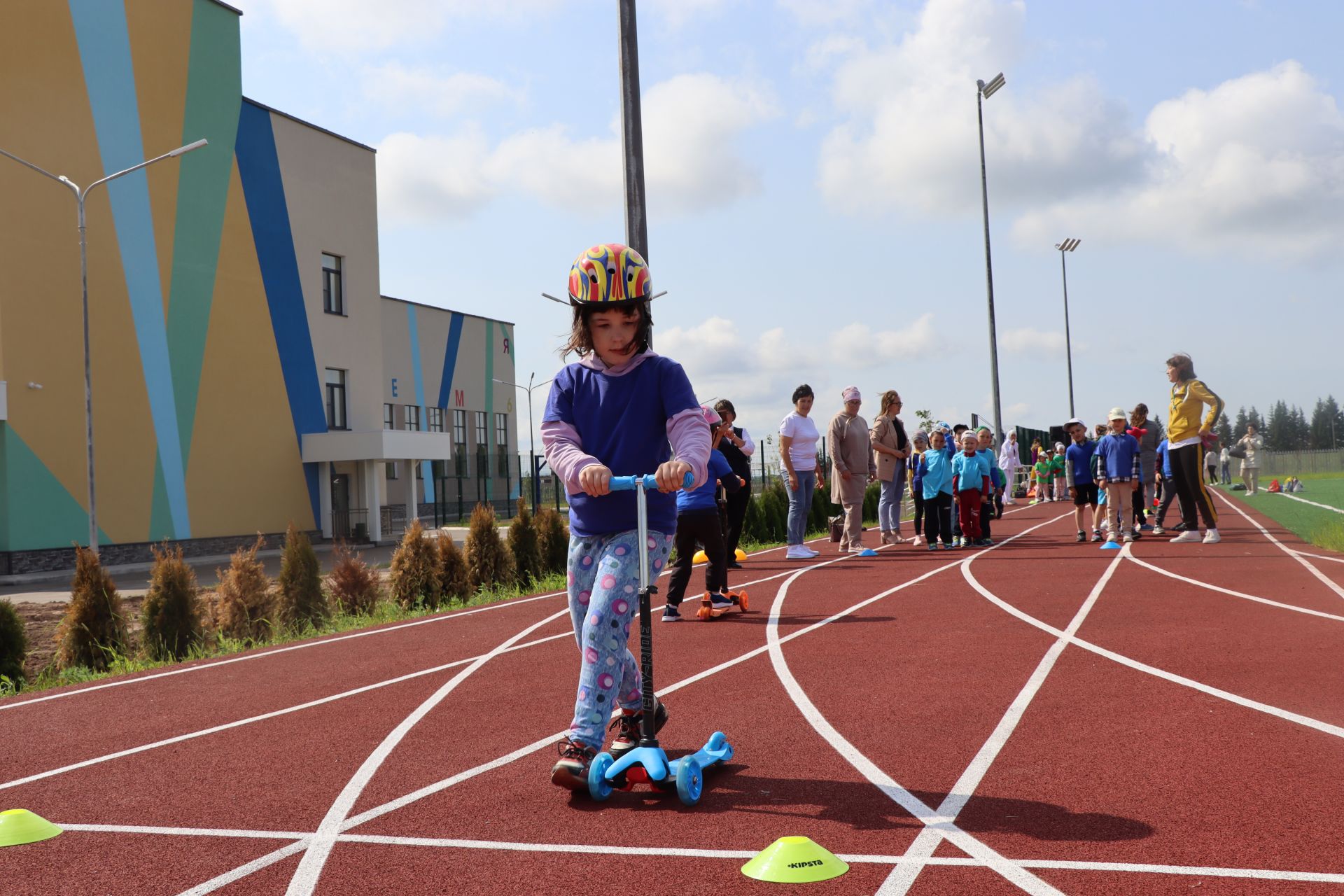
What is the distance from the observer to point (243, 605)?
12664 mm

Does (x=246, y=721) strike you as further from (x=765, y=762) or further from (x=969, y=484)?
(x=969, y=484)

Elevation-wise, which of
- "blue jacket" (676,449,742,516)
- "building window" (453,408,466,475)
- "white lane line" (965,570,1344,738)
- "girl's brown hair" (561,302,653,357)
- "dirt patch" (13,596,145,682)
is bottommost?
"dirt patch" (13,596,145,682)

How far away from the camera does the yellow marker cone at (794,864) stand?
346cm

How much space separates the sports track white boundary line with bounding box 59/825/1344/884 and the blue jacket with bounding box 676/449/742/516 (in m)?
3.64

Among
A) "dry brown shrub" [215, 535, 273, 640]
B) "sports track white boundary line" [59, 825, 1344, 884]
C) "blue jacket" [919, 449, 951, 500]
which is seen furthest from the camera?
"blue jacket" [919, 449, 951, 500]

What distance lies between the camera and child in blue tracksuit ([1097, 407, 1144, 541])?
14.6m

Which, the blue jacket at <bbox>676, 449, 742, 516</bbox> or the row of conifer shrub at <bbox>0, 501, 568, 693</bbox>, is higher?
the blue jacket at <bbox>676, 449, 742, 516</bbox>

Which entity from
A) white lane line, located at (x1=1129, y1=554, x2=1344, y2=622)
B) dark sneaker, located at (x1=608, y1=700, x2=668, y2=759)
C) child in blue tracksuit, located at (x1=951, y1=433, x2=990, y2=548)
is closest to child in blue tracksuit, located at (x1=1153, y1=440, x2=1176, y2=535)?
child in blue tracksuit, located at (x1=951, y1=433, x2=990, y2=548)

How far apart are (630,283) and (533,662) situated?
4057 mm

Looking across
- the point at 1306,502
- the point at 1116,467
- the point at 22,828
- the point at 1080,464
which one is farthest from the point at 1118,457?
the point at 1306,502

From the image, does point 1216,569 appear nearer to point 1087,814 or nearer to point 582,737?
point 1087,814

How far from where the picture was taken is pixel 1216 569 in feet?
38.0

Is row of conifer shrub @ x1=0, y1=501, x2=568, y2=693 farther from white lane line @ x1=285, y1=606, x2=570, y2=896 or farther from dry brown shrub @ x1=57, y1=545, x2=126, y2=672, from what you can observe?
white lane line @ x1=285, y1=606, x2=570, y2=896

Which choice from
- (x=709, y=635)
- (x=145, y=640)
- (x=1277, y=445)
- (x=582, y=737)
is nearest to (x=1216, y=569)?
(x=709, y=635)
